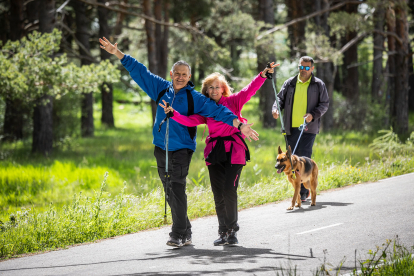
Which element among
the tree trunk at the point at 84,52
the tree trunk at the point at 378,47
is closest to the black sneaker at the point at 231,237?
the tree trunk at the point at 378,47

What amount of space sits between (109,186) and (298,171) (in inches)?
217

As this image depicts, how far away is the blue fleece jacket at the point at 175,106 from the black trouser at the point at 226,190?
1.59 feet

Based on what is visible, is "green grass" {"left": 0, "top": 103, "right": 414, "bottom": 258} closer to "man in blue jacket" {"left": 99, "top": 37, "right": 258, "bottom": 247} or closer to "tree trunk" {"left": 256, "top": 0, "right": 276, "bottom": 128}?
"man in blue jacket" {"left": 99, "top": 37, "right": 258, "bottom": 247}

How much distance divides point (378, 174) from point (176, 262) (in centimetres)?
667

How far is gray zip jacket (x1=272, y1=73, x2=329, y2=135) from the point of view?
8.15 meters

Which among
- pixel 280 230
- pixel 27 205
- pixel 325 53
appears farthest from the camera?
pixel 325 53

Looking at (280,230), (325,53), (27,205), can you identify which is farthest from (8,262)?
(325,53)

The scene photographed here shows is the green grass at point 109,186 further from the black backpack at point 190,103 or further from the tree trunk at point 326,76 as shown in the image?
the tree trunk at point 326,76

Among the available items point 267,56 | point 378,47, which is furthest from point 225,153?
point 267,56

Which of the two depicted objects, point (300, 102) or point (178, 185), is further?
point (300, 102)

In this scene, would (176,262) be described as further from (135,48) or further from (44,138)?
(135,48)

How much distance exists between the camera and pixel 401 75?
1650 centimetres

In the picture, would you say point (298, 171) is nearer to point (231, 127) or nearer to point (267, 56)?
point (231, 127)

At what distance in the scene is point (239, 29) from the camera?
66.2ft
